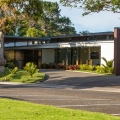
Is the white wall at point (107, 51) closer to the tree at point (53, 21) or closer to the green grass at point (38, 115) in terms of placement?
the green grass at point (38, 115)

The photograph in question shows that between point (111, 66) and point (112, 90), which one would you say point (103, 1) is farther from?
point (111, 66)

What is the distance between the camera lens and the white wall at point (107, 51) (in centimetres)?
3478

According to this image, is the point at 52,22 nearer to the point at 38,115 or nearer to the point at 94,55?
the point at 94,55

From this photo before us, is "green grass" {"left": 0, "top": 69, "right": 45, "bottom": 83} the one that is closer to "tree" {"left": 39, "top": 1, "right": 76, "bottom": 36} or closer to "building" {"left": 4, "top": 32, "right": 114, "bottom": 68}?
"building" {"left": 4, "top": 32, "right": 114, "bottom": 68}

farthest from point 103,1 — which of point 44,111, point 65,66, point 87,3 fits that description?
point 65,66

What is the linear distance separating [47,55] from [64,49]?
12.5ft

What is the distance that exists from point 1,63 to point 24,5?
5716mm

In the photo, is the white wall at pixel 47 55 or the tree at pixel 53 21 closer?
the white wall at pixel 47 55

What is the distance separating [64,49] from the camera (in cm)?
4281

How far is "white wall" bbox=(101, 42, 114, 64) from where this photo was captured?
34.8 meters

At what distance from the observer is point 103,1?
13.5 metres

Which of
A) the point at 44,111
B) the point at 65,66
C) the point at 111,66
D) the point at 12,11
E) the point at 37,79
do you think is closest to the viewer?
the point at 44,111

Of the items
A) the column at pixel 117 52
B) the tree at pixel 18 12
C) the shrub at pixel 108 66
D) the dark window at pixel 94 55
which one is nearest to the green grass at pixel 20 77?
the tree at pixel 18 12

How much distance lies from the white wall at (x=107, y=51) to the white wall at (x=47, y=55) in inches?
430
